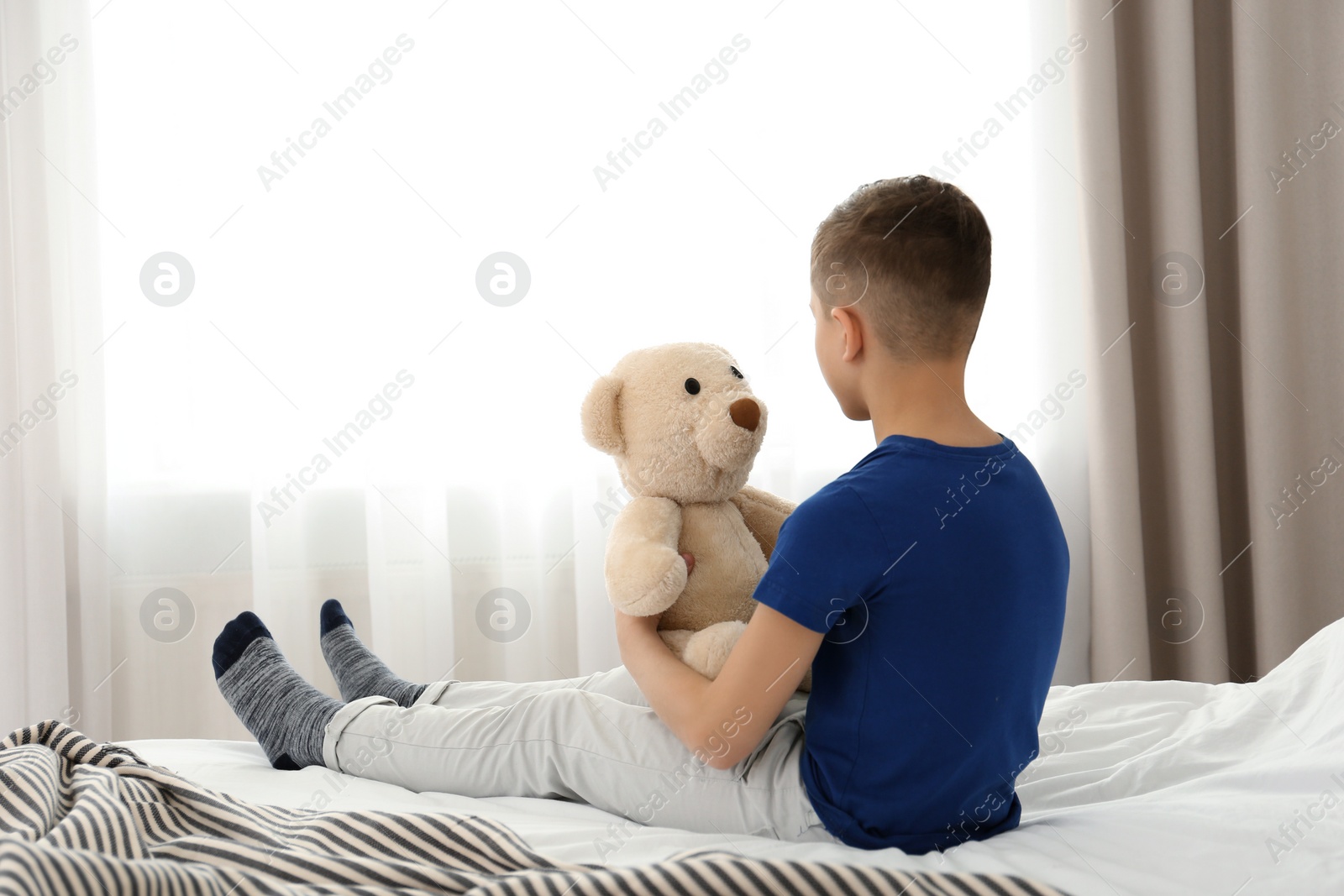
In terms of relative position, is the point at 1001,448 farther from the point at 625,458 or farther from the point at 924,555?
the point at 625,458

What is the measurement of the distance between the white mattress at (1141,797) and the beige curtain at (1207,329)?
96 centimetres

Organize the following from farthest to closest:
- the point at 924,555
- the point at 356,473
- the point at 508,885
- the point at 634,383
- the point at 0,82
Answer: the point at 356,473 → the point at 0,82 → the point at 634,383 → the point at 924,555 → the point at 508,885

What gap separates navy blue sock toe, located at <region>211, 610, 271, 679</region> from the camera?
1158 millimetres

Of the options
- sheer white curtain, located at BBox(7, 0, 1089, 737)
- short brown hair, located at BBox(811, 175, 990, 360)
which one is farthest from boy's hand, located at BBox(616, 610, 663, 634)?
sheer white curtain, located at BBox(7, 0, 1089, 737)

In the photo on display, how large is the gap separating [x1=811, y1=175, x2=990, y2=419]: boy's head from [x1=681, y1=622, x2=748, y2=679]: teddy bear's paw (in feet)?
0.90

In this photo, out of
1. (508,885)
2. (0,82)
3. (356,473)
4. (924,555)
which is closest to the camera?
(508,885)

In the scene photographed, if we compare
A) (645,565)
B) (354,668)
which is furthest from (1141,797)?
(354,668)

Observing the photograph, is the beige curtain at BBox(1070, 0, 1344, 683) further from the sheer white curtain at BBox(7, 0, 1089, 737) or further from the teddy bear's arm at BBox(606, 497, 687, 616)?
the teddy bear's arm at BBox(606, 497, 687, 616)

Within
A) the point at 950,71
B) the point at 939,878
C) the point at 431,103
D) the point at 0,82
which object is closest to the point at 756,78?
the point at 950,71

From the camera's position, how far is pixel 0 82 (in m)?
1.89

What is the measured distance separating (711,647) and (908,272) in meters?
0.39

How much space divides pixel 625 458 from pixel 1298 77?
2.00m

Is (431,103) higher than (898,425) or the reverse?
higher

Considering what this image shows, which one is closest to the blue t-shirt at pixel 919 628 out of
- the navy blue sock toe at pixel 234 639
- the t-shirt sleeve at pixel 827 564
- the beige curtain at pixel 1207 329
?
the t-shirt sleeve at pixel 827 564
